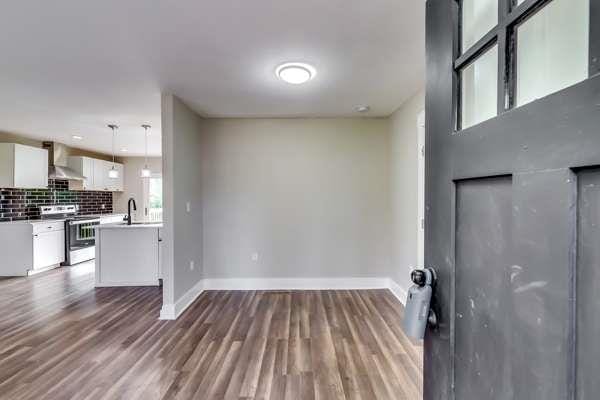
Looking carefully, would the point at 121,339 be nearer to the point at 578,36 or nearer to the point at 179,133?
the point at 179,133

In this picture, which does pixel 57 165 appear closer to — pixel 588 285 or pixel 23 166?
pixel 23 166

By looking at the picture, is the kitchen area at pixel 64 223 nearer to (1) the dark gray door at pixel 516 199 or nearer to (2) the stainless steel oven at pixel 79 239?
(2) the stainless steel oven at pixel 79 239

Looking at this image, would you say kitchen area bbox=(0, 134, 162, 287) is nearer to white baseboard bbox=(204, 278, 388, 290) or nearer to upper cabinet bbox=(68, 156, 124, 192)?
upper cabinet bbox=(68, 156, 124, 192)

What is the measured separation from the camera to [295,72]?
2.65 meters

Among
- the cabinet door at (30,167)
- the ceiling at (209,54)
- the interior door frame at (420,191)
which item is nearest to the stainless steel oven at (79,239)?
the cabinet door at (30,167)

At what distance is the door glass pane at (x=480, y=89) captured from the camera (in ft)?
2.12

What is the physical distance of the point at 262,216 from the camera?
425cm

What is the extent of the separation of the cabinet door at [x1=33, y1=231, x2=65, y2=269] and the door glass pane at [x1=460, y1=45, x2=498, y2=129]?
6.46 m

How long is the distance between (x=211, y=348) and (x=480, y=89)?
107 inches

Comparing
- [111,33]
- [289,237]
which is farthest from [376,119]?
[111,33]

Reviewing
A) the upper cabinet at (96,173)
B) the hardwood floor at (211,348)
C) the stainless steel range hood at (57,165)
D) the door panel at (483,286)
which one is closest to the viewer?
the door panel at (483,286)

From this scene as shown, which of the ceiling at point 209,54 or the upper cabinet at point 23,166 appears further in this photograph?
the upper cabinet at point 23,166

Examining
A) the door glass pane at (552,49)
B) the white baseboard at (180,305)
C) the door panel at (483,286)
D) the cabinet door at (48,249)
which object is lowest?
the white baseboard at (180,305)

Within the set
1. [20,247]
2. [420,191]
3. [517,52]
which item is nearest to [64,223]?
[20,247]
